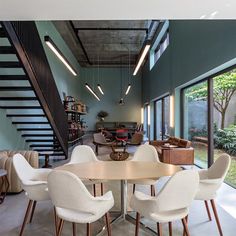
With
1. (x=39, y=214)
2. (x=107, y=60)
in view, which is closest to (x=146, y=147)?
(x=39, y=214)

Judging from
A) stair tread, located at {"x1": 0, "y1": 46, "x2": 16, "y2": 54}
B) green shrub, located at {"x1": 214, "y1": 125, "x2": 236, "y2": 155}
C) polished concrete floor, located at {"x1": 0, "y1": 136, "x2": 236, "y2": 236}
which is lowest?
polished concrete floor, located at {"x1": 0, "y1": 136, "x2": 236, "y2": 236}

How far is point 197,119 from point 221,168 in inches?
170

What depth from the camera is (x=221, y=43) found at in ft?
15.4

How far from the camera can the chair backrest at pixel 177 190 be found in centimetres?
218

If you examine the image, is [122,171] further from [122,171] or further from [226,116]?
[226,116]

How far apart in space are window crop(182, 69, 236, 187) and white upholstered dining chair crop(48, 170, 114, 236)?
363 cm

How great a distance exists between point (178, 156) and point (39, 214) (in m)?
4.03

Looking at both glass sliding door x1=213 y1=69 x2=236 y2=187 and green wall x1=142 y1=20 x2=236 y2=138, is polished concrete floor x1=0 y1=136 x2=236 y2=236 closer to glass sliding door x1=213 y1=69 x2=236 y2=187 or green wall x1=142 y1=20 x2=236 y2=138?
glass sliding door x1=213 y1=69 x2=236 y2=187

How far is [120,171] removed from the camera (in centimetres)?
292

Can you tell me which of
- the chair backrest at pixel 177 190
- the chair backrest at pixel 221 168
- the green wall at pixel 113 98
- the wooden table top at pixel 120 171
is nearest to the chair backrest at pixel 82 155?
the wooden table top at pixel 120 171

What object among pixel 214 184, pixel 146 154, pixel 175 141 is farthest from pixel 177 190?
pixel 175 141

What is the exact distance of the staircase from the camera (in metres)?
3.90

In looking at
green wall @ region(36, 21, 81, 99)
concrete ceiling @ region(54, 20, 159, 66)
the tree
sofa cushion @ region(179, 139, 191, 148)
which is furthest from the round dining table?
concrete ceiling @ region(54, 20, 159, 66)

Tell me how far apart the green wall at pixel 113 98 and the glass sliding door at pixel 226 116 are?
38.4ft
